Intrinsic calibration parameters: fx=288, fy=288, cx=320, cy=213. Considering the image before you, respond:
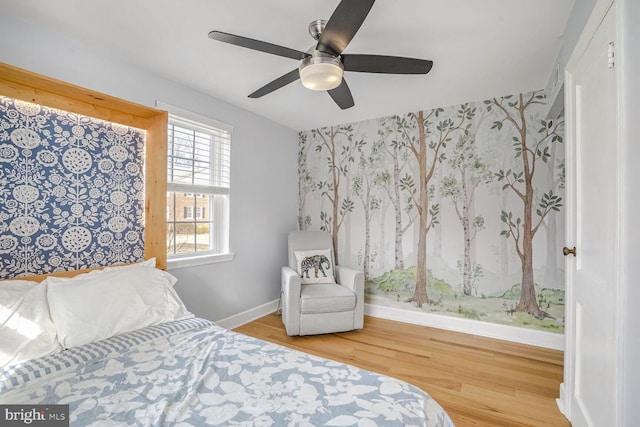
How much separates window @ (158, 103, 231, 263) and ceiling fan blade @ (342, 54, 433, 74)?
66.9 inches

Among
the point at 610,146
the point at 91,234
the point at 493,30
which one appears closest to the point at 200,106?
the point at 91,234

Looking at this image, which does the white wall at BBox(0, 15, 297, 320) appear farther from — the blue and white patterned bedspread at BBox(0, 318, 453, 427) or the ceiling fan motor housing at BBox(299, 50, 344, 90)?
the ceiling fan motor housing at BBox(299, 50, 344, 90)

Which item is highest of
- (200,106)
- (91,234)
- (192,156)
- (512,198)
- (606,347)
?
(200,106)

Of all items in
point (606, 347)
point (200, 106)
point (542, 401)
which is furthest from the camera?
point (200, 106)

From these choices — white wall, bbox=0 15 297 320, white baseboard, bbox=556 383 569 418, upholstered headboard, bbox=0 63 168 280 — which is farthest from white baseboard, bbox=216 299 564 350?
upholstered headboard, bbox=0 63 168 280

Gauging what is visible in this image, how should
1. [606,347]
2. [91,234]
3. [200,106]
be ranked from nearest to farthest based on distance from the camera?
[606,347], [91,234], [200,106]

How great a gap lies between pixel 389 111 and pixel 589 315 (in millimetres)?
2568

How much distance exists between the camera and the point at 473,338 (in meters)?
2.92

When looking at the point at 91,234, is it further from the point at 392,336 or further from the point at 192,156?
the point at 392,336

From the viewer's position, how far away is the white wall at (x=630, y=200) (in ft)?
3.30

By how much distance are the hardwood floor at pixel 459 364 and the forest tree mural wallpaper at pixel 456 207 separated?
37cm

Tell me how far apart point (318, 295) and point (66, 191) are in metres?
2.20

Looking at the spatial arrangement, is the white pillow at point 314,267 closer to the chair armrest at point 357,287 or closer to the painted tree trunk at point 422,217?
the chair armrest at point 357,287

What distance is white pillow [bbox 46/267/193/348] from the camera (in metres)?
1.54
